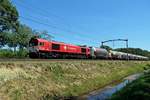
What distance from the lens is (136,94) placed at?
22.1 m

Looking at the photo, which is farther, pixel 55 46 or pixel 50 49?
pixel 55 46

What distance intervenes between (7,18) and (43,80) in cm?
4941

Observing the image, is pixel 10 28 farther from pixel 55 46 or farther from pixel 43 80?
pixel 43 80

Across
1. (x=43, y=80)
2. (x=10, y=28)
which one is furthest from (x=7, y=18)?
(x=43, y=80)

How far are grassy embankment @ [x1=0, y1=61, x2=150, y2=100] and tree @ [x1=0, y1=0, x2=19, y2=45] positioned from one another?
38.2 meters

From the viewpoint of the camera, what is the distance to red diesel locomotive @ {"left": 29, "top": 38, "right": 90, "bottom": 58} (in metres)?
45.5

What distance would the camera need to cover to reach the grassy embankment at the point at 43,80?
23.6 m

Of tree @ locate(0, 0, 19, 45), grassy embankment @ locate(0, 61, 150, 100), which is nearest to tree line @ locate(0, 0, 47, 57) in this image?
tree @ locate(0, 0, 19, 45)

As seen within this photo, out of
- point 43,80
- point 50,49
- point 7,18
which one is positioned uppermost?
point 7,18

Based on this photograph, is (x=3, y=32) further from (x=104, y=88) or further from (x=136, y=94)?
(x=136, y=94)

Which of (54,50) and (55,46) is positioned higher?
(55,46)

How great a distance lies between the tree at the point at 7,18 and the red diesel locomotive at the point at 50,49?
22.6m

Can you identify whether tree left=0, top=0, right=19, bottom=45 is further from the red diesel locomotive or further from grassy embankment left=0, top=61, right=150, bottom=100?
grassy embankment left=0, top=61, right=150, bottom=100

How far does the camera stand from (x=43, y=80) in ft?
92.8
